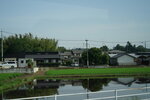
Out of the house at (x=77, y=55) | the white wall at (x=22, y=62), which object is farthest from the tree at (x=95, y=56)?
the house at (x=77, y=55)

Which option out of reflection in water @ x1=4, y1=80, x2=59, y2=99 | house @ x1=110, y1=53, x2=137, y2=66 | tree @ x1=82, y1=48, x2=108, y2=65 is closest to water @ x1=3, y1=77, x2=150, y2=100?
reflection in water @ x1=4, y1=80, x2=59, y2=99

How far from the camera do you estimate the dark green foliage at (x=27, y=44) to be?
68375mm

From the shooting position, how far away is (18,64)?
4903 cm

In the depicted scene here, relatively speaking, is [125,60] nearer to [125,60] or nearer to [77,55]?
[125,60]

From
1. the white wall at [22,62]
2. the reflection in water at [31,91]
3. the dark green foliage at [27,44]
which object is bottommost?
the reflection in water at [31,91]

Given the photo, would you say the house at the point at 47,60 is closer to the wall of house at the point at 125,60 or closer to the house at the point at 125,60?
the house at the point at 125,60

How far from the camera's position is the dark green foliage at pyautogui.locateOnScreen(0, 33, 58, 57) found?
224 ft

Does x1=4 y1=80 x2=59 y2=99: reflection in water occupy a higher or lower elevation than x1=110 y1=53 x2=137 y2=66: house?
lower

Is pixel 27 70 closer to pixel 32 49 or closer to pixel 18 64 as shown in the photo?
pixel 18 64

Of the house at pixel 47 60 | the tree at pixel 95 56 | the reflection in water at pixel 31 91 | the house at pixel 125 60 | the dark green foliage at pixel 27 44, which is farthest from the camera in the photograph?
the dark green foliage at pixel 27 44

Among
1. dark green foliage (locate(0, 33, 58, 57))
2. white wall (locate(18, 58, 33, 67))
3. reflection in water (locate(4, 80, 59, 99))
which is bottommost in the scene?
reflection in water (locate(4, 80, 59, 99))

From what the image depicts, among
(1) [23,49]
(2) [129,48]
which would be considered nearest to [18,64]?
(1) [23,49]

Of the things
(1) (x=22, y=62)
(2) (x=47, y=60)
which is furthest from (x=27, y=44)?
(1) (x=22, y=62)

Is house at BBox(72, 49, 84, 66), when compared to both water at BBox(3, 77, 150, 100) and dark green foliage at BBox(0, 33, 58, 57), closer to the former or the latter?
dark green foliage at BBox(0, 33, 58, 57)
